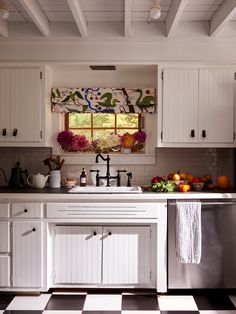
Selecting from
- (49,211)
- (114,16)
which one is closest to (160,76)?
(114,16)

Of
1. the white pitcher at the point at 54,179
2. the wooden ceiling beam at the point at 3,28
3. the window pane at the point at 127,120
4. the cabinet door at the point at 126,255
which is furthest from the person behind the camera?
the window pane at the point at 127,120

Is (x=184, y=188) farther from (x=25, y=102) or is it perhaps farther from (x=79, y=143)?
(x=25, y=102)

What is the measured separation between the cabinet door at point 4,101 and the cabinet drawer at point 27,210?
2.61 feet

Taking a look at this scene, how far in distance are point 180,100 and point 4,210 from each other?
6.46 feet

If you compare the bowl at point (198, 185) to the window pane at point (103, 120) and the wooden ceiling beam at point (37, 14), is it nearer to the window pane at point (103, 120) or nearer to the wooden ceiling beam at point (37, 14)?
the window pane at point (103, 120)

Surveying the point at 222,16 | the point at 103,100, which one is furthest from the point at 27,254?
the point at 222,16

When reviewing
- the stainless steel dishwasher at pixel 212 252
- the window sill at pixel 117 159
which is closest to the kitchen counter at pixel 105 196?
A: the stainless steel dishwasher at pixel 212 252

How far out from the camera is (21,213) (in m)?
3.54

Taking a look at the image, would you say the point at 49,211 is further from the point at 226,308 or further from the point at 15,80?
the point at 226,308

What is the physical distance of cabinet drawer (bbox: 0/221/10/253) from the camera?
11.6 ft

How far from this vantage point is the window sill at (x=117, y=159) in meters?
4.25

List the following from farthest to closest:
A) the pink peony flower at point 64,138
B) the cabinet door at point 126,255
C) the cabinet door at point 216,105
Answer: the pink peony flower at point 64,138 → the cabinet door at point 216,105 → the cabinet door at point 126,255

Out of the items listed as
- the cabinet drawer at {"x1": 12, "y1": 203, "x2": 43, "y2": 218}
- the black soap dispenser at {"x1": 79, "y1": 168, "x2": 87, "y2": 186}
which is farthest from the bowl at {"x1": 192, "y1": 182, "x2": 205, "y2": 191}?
the cabinet drawer at {"x1": 12, "y1": 203, "x2": 43, "y2": 218}

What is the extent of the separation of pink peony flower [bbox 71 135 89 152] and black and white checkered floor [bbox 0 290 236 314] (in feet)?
4.91
